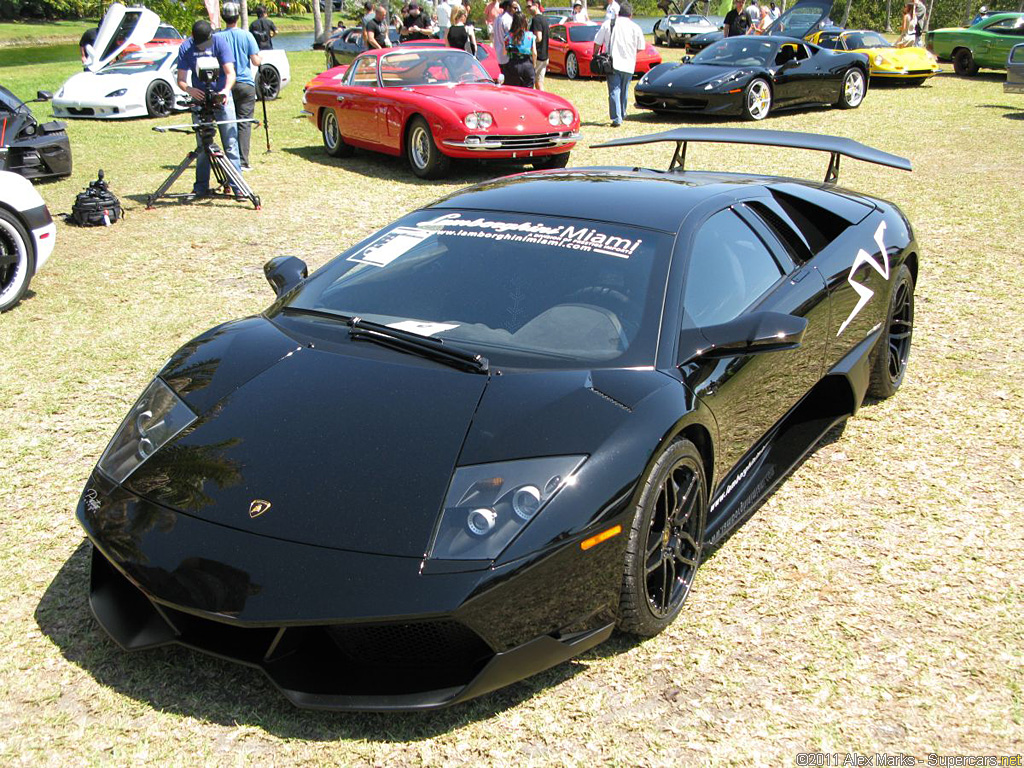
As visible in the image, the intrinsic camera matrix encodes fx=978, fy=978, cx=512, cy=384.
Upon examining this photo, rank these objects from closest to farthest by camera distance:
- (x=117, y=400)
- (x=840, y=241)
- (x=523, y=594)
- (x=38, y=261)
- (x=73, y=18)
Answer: (x=523, y=594)
(x=840, y=241)
(x=117, y=400)
(x=38, y=261)
(x=73, y=18)

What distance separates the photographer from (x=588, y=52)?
823 inches

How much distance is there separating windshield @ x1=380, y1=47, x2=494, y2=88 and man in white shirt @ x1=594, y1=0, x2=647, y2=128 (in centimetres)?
306

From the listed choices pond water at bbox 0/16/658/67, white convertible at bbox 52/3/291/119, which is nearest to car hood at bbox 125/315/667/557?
white convertible at bbox 52/3/291/119

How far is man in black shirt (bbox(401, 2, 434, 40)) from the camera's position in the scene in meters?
16.4

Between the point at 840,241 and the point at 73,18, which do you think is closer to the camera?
Answer: the point at 840,241

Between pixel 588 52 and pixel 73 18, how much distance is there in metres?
39.6

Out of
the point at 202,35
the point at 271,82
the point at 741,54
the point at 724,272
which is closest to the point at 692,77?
the point at 741,54

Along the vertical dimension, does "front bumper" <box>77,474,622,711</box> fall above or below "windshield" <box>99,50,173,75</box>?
below

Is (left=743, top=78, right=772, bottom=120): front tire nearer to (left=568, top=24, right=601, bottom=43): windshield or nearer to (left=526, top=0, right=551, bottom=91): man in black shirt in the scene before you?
(left=526, top=0, right=551, bottom=91): man in black shirt

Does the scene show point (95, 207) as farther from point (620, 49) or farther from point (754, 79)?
point (754, 79)

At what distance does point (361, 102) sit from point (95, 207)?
12.3 ft

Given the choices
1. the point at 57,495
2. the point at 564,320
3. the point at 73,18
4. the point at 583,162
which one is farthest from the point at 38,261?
the point at 73,18

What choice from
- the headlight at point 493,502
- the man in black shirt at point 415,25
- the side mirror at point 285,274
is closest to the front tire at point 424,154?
the man in black shirt at point 415,25

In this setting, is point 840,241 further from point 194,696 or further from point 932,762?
point 194,696
